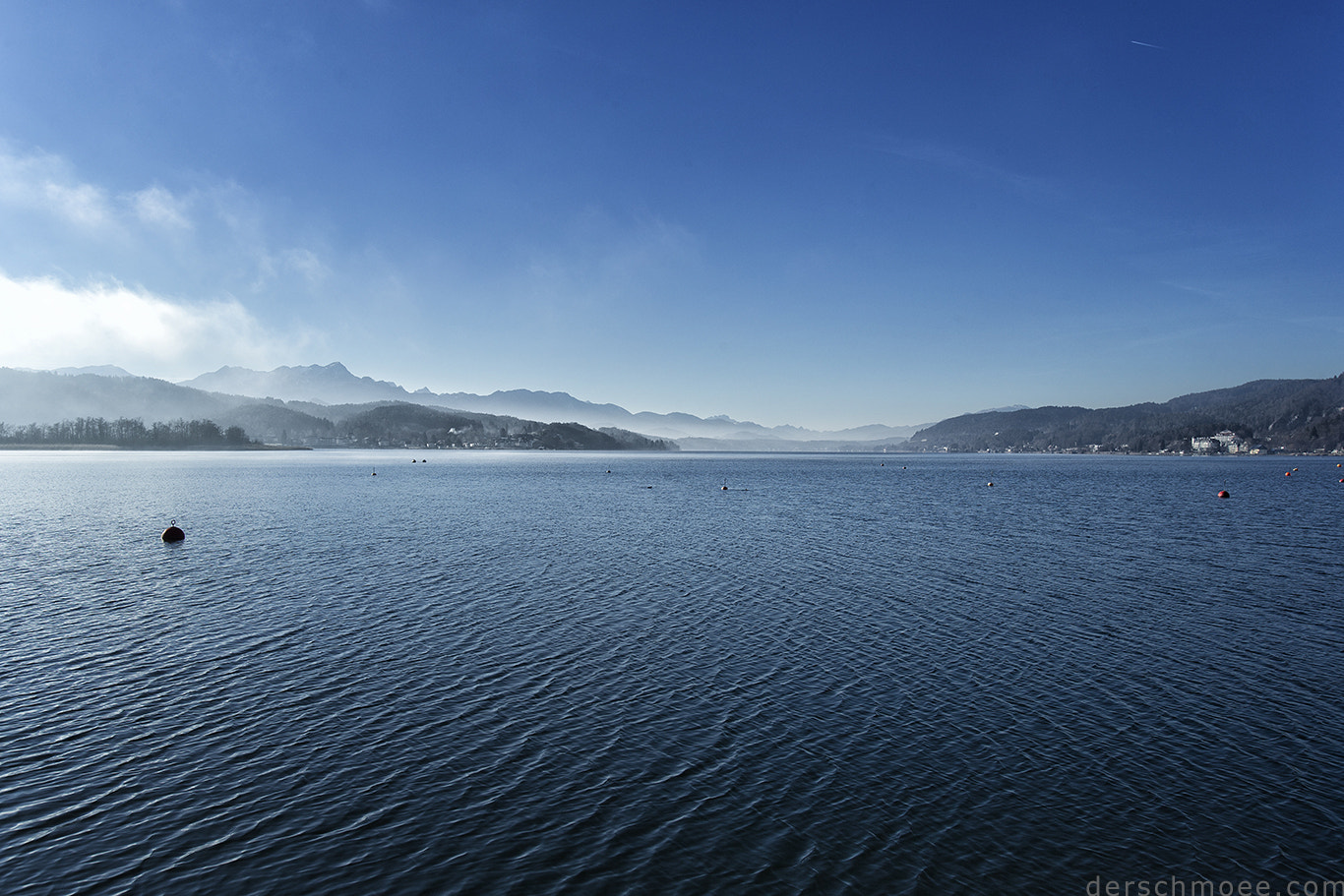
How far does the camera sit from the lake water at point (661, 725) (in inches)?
552

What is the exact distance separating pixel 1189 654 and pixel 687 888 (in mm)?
25320

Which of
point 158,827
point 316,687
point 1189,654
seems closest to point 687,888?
point 158,827

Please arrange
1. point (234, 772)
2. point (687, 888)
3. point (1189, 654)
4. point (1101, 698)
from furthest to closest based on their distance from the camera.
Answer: point (1189, 654)
point (1101, 698)
point (234, 772)
point (687, 888)

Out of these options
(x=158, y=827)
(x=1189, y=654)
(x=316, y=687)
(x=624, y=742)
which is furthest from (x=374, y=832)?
(x=1189, y=654)

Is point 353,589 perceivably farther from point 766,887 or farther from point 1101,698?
point 1101,698

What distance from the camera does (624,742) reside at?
1933cm

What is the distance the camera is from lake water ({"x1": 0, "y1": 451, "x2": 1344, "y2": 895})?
1402 cm

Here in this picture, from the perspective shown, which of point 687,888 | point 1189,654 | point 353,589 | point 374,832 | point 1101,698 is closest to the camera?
point 687,888

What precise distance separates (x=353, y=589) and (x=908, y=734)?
31.0 metres

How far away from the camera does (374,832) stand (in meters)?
14.7

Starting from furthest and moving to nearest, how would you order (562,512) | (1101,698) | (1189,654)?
(562,512) < (1189,654) < (1101,698)

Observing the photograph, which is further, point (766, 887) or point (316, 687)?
point (316, 687)

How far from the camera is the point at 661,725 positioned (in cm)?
2058

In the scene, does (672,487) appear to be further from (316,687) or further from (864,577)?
(316,687)
